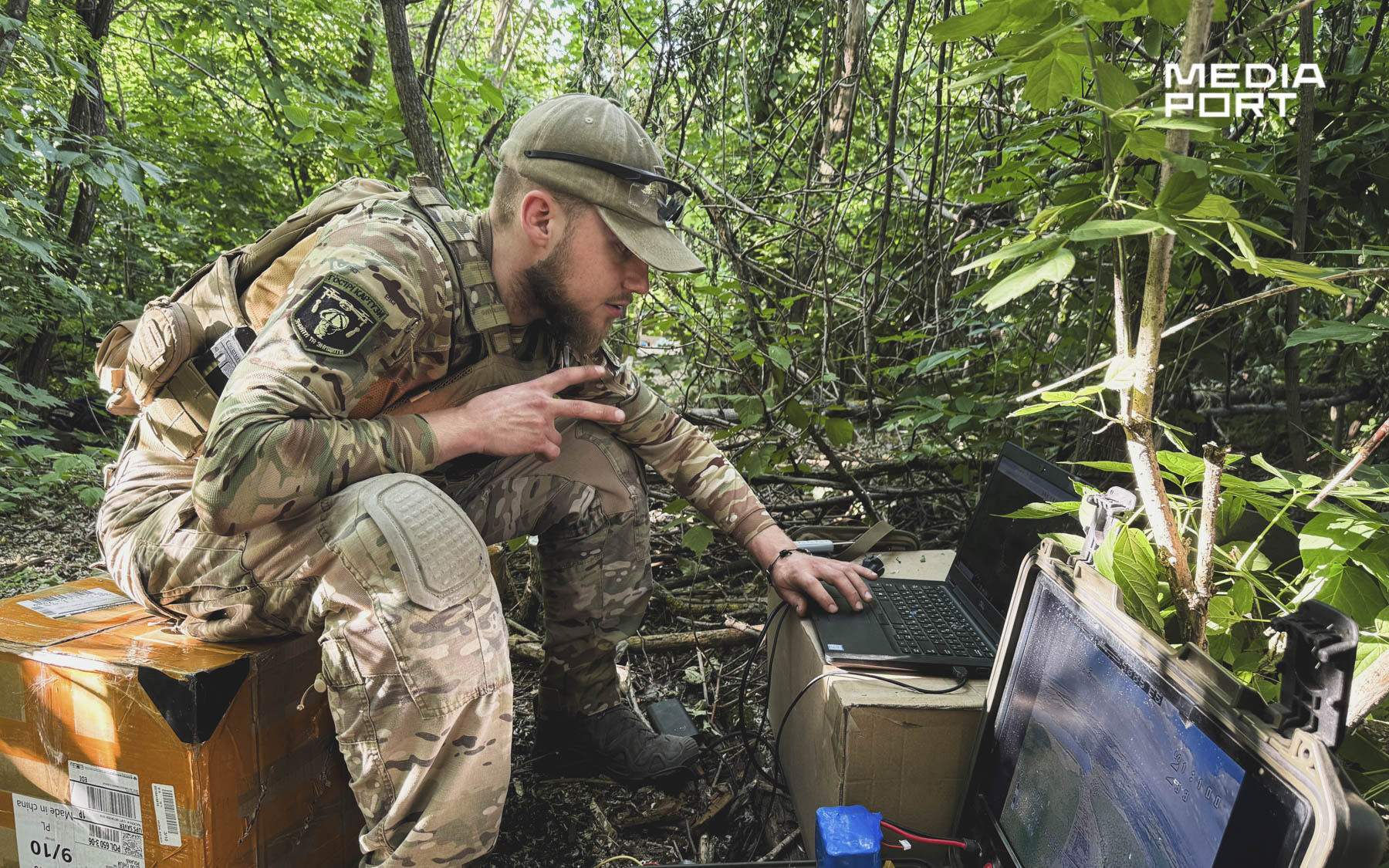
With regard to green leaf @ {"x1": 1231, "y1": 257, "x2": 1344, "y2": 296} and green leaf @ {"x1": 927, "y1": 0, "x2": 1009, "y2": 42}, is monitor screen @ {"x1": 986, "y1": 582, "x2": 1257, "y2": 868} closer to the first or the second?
green leaf @ {"x1": 1231, "y1": 257, "x2": 1344, "y2": 296}

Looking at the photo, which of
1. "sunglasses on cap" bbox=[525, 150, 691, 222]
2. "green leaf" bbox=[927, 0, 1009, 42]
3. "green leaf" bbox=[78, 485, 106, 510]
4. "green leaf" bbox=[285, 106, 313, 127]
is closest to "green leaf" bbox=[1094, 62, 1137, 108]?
"green leaf" bbox=[927, 0, 1009, 42]

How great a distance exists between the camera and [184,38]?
4.68 metres

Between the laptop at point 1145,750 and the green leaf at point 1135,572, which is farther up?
the green leaf at point 1135,572

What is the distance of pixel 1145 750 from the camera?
36.4 inches

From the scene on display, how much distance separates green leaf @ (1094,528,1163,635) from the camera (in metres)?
1.02

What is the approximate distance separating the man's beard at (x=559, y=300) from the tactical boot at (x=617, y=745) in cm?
100

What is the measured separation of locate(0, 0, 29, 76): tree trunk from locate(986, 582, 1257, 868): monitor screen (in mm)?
4810

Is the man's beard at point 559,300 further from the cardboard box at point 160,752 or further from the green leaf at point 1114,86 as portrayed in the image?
the green leaf at point 1114,86

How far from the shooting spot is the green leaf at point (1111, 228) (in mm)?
723

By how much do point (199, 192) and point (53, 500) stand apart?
2.40 meters

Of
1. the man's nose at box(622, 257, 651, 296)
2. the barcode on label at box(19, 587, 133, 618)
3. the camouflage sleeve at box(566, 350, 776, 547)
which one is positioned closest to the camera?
the barcode on label at box(19, 587, 133, 618)

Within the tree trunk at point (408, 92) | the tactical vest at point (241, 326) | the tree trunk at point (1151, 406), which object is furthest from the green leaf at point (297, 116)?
the tree trunk at point (1151, 406)

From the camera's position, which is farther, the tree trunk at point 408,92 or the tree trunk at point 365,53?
the tree trunk at point 365,53

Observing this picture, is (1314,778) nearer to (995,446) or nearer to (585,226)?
(585,226)
